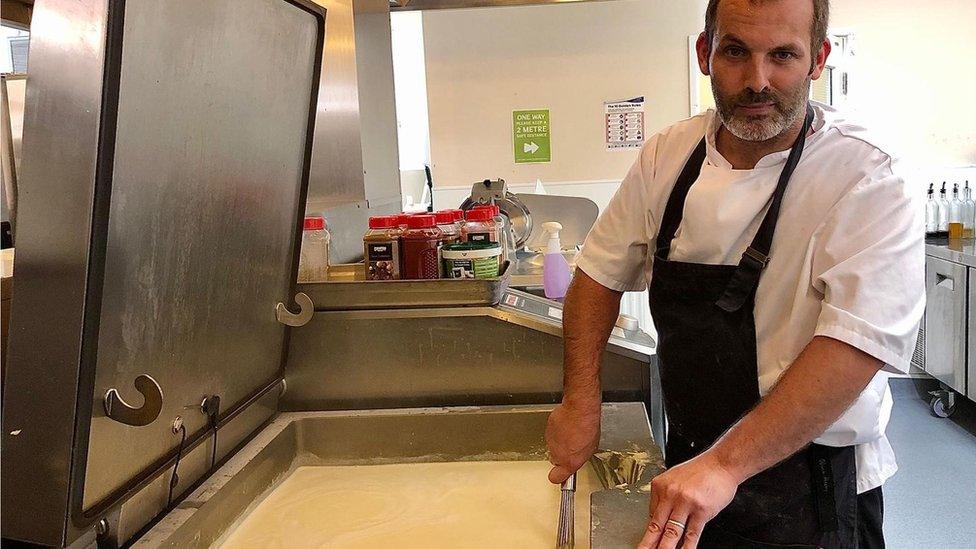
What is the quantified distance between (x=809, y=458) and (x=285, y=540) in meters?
0.92

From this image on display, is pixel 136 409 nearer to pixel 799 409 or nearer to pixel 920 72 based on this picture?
pixel 799 409

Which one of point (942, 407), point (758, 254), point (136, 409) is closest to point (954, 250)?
point (942, 407)

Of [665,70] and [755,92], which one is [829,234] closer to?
[755,92]

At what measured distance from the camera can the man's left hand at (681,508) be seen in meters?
1.01

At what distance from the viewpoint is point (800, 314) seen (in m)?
1.23

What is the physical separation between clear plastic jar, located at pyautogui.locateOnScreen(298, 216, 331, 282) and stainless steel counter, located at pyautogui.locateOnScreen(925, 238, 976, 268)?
346cm

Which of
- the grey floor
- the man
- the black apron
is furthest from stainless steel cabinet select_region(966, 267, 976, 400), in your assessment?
the black apron

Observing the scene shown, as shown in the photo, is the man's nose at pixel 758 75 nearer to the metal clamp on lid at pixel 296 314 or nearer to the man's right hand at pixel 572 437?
the man's right hand at pixel 572 437

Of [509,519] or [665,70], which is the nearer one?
[509,519]

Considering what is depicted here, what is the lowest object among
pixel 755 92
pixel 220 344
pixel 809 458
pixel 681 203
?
pixel 809 458

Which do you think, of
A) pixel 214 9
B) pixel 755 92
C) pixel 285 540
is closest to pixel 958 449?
pixel 755 92

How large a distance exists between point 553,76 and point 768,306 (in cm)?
431

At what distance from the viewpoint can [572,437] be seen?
1.40 m

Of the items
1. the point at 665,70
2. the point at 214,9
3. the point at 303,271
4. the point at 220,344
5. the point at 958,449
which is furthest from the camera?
the point at 665,70
